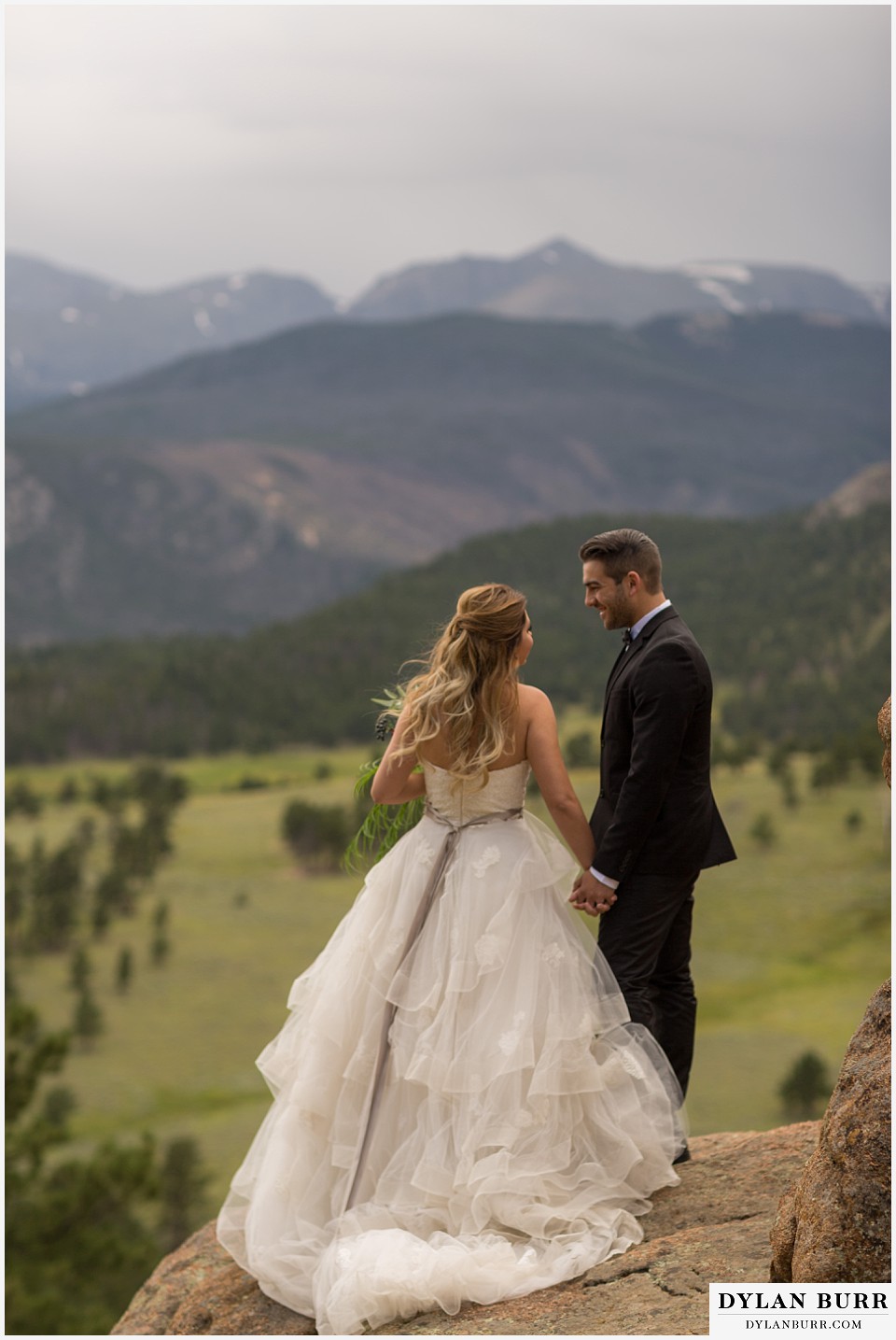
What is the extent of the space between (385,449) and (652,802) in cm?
15529

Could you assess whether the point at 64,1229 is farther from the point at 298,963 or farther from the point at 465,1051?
the point at 298,963

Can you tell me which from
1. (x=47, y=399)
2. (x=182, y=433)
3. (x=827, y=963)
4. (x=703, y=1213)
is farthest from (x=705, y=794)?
(x=47, y=399)

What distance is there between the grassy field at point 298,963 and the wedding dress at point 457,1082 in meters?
31.1

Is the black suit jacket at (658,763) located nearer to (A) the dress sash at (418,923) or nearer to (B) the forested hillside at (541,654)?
(A) the dress sash at (418,923)

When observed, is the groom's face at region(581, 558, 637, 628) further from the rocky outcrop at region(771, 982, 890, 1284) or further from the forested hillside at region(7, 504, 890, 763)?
the forested hillside at region(7, 504, 890, 763)

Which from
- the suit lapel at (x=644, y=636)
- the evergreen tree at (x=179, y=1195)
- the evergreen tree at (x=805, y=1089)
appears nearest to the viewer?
the suit lapel at (x=644, y=636)

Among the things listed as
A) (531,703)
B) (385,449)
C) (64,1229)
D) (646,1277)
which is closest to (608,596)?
(531,703)

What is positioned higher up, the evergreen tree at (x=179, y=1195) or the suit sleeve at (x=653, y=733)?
the suit sleeve at (x=653, y=733)

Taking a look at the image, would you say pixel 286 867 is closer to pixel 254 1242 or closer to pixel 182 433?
pixel 254 1242

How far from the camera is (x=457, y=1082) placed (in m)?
3.91

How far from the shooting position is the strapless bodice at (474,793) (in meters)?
4.06

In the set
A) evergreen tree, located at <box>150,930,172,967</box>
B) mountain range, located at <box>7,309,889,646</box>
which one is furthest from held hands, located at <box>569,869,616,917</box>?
mountain range, located at <box>7,309,889,646</box>

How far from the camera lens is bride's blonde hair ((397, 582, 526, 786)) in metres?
3.88

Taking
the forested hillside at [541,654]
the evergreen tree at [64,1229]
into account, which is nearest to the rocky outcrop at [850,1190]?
the evergreen tree at [64,1229]
